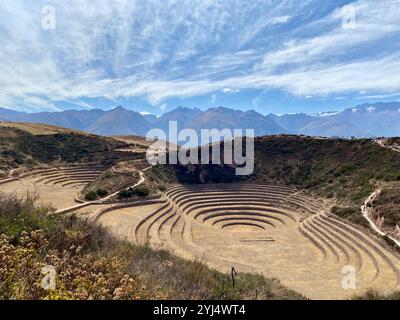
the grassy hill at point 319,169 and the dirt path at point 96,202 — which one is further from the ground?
the grassy hill at point 319,169

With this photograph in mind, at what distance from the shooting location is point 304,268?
25.0 meters

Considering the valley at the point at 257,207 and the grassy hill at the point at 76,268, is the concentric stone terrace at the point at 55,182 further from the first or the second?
the grassy hill at the point at 76,268

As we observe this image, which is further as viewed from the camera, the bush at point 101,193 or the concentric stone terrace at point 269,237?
the bush at point 101,193

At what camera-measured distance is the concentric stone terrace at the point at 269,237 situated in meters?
22.5

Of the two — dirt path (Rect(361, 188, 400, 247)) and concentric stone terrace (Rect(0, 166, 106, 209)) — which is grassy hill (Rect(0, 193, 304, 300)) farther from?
concentric stone terrace (Rect(0, 166, 106, 209))

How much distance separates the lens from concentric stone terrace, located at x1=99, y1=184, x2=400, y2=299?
2248cm

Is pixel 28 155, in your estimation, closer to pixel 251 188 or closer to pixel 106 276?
pixel 251 188

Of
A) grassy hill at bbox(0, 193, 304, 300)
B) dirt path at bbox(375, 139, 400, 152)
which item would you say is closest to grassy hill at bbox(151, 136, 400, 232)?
dirt path at bbox(375, 139, 400, 152)

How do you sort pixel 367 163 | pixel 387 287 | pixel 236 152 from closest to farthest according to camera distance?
pixel 387 287 → pixel 367 163 → pixel 236 152

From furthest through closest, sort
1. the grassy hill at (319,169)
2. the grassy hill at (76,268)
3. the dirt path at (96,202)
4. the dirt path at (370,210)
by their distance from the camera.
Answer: the grassy hill at (319,169), the dirt path at (96,202), the dirt path at (370,210), the grassy hill at (76,268)

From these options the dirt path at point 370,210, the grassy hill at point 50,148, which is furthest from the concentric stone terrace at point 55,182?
Result: the dirt path at point 370,210

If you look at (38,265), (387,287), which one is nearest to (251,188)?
(387,287)
